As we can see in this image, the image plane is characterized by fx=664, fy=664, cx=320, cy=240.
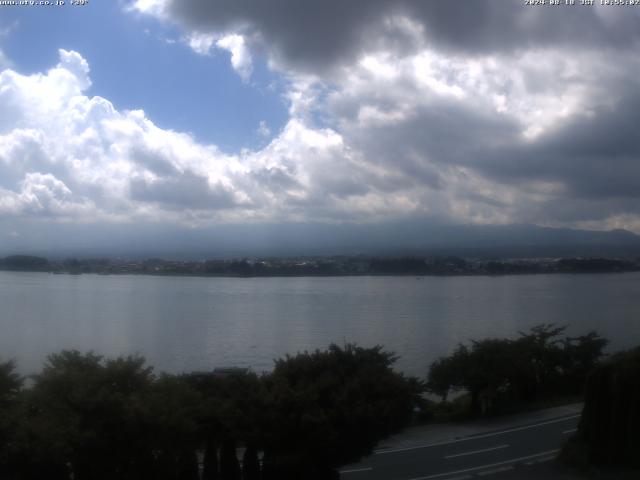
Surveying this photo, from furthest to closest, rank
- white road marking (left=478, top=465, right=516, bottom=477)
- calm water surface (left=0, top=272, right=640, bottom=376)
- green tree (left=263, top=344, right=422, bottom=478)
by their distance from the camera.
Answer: calm water surface (left=0, top=272, right=640, bottom=376), white road marking (left=478, top=465, right=516, bottom=477), green tree (left=263, top=344, right=422, bottom=478)

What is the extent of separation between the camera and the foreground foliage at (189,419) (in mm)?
8516

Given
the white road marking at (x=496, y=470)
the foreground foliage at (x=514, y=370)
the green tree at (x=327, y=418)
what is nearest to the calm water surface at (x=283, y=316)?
the foreground foliage at (x=514, y=370)

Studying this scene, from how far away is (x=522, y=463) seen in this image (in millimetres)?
12211

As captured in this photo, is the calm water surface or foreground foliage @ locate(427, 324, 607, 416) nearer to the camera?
foreground foliage @ locate(427, 324, 607, 416)

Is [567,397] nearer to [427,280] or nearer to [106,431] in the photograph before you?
[106,431]

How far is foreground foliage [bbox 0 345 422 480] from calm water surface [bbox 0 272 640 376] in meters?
10.5

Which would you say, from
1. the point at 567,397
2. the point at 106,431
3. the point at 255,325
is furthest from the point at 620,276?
the point at 106,431

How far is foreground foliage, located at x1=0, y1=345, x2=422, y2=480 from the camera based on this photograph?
852 centimetres

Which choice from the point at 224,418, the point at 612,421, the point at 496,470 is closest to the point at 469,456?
the point at 496,470

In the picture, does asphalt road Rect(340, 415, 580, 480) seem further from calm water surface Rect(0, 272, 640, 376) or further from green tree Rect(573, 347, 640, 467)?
calm water surface Rect(0, 272, 640, 376)

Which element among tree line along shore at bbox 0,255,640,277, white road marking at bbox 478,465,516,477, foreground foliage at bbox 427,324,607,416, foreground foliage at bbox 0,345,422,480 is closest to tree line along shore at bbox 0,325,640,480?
foreground foliage at bbox 0,345,422,480

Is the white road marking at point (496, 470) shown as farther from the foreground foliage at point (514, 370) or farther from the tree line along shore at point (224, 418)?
the foreground foliage at point (514, 370)

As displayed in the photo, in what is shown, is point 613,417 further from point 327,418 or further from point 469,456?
point 327,418

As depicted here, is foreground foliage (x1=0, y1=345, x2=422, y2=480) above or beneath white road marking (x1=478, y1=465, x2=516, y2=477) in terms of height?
above
